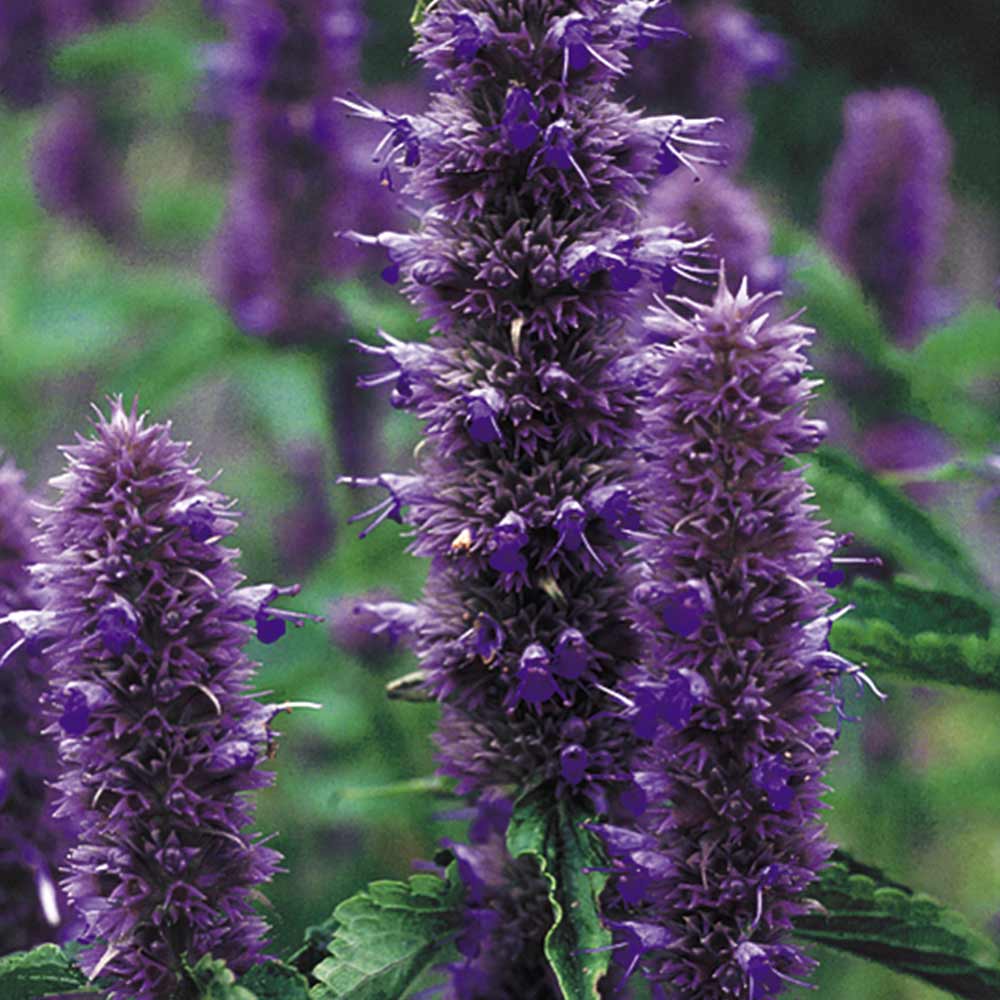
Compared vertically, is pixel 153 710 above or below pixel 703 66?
below

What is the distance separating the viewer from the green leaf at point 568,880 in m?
1.61

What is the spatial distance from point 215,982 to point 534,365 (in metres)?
0.74

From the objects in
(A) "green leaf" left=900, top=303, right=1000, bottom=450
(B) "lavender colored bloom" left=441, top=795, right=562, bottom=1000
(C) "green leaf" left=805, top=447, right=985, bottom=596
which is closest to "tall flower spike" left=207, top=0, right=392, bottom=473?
(A) "green leaf" left=900, top=303, right=1000, bottom=450

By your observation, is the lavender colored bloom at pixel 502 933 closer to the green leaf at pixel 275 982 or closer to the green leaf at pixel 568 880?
the green leaf at pixel 568 880

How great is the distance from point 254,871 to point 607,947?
1.30ft

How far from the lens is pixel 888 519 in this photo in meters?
2.26

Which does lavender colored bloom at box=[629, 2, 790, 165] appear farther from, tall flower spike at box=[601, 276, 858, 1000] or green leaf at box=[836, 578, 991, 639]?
tall flower spike at box=[601, 276, 858, 1000]

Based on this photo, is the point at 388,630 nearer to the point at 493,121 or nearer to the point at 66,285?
the point at 493,121

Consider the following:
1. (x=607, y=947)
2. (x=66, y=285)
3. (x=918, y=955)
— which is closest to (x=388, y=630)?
(x=607, y=947)

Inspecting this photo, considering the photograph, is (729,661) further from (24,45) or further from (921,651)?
(24,45)

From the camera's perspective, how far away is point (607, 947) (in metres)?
1.62

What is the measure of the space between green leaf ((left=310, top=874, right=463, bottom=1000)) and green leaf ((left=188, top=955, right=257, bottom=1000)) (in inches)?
4.5

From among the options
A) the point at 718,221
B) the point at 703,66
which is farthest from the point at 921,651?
the point at 703,66

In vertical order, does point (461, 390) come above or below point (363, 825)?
above
